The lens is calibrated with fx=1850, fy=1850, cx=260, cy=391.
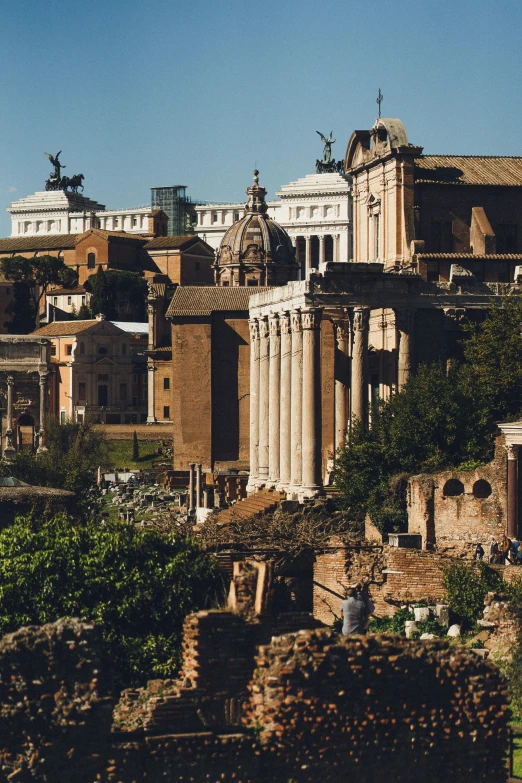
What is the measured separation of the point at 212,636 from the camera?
763 inches

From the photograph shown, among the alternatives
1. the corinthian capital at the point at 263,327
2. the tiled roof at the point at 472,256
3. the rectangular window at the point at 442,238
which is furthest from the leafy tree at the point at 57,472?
the rectangular window at the point at 442,238

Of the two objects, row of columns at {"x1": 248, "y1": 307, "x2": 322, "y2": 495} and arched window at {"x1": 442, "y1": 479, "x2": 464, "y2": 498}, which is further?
row of columns at {"x1": 248, "y1": 307, "x2": 322, "y2": 495}

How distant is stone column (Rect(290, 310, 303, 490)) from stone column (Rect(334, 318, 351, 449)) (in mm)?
1805

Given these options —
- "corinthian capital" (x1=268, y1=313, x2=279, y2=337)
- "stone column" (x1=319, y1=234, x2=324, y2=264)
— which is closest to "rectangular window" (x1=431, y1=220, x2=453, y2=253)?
"corinthian capital" (x1=268, y1=313, x2=279, y2=337)

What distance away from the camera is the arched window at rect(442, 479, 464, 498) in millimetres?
40656

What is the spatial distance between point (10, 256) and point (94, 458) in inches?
2866

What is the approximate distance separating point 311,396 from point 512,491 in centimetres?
1295

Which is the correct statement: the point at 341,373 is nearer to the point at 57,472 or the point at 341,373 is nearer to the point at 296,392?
the point at 296,392

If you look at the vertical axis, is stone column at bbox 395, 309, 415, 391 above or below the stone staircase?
above

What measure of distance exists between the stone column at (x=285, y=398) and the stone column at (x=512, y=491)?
15.1 metres

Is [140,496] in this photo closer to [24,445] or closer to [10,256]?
[24,445]

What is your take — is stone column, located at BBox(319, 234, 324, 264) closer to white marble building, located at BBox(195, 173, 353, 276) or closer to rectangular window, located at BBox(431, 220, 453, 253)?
white marble building, located at BBox(195, 173, 353, 276)

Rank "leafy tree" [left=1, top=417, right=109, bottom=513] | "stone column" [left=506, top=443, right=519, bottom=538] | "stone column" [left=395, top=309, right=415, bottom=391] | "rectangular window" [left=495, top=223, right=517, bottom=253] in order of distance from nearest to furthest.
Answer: "stone column" [left=506, top=443, right=519, bottom=538]
"stone column" [left=395, top=309, right=415, bottom=391]
"leafy tree" [left=1, top=417, right=109, bottom=513]
"rectangular window" [left=495, top=223, right=517, bottom=253]

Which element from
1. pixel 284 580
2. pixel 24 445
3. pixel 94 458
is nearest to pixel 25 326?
pixel 24 445
